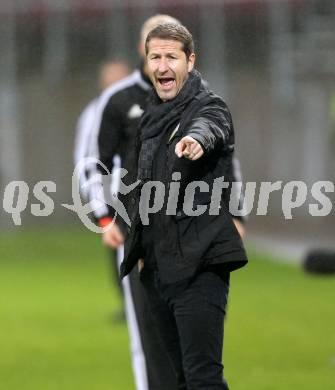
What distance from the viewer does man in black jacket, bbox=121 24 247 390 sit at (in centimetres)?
591

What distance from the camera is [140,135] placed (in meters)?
6.27

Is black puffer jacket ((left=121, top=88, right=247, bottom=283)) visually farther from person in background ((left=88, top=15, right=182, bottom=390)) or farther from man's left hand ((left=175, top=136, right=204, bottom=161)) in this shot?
person in background ((left=88, top=15, right=182, bottom=390))

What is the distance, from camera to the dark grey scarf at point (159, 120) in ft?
19.8

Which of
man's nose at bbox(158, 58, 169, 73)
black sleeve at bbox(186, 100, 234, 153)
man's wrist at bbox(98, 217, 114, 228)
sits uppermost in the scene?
man's nose at bbox(158, 58, 169, 73)

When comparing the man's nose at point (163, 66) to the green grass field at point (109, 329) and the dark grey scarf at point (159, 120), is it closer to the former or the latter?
the dark grey scarf at point (159, 120)

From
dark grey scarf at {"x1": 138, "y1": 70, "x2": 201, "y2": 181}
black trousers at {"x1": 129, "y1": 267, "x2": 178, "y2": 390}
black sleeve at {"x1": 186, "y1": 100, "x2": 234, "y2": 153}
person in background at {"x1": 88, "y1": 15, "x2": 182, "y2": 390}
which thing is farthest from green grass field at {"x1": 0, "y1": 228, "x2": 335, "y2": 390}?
black sleeve at {"x1": 186, "y1": 100, "x2": 234, "y2": 153}

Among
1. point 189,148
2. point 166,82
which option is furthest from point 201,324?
point 166,82

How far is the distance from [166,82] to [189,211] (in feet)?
1.98

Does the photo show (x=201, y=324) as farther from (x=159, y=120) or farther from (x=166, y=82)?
(x=166, y=82)

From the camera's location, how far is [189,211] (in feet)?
19.6

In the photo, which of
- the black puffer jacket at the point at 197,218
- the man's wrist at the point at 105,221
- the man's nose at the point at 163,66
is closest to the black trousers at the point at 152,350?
the man's wrist at the point at 105,221

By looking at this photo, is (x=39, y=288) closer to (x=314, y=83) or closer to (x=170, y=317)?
(x=170, y=317)

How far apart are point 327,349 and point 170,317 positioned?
4.80 metres

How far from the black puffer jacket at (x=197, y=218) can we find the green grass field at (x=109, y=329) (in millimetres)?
3148
